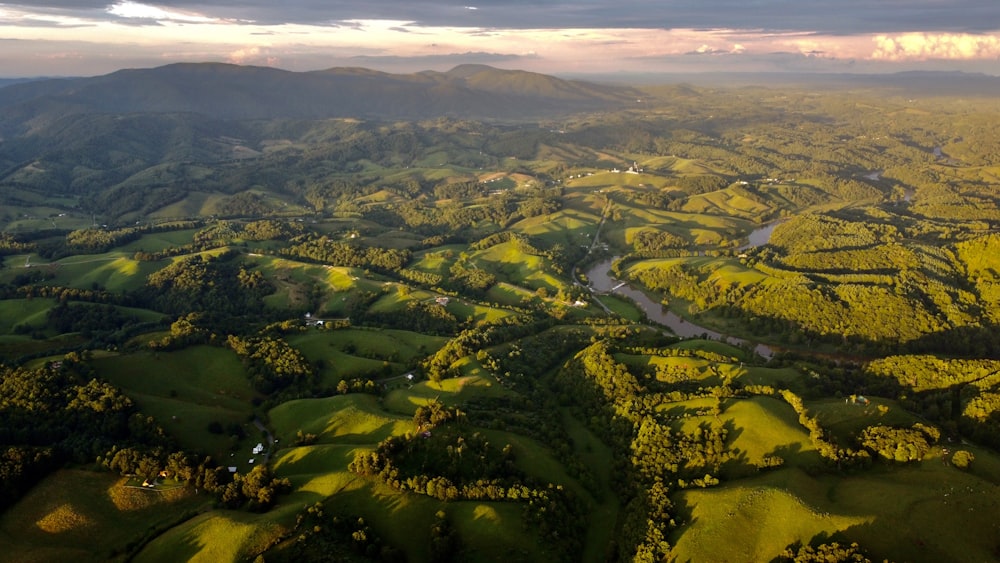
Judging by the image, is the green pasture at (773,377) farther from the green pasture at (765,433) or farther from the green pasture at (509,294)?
the green pasture at (509,294)

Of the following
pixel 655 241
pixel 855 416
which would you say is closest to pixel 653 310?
pixel 655 241

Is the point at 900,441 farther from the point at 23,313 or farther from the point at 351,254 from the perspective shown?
the point at 23,313

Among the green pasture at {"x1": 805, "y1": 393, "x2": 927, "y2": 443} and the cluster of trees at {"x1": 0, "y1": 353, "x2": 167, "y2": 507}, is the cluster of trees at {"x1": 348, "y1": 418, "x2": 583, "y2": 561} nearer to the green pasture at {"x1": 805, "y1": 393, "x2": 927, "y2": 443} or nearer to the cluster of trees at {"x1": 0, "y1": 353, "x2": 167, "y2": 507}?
the cluster of trees at {"x1": 0, "y1": 353, "x2": 167, "y2": 507}

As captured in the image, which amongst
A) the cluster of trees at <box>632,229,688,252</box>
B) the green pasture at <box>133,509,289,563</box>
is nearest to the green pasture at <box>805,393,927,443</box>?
the green pasture at <box>133,509,289,563</box>

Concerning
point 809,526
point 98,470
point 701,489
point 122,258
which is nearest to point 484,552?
point 701,489

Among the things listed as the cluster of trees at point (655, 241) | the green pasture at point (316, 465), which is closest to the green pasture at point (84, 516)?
the green pasture at point (316, 465)

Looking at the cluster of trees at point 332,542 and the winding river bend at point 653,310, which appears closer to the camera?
the cluster of trees at point 332,542

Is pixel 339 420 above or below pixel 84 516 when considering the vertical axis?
below
